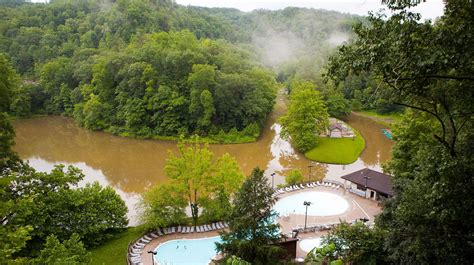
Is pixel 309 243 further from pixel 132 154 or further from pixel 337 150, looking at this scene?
pixel 132 154

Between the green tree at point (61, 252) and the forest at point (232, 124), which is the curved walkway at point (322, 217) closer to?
the forest at point (232, 124)

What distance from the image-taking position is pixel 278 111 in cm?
4853

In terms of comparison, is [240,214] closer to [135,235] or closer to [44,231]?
[135,235]

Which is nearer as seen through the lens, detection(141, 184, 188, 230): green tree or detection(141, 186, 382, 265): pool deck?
detection(141, 186, 382, 265): pool deck

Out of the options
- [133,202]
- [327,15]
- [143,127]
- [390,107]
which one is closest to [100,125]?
[143,127]

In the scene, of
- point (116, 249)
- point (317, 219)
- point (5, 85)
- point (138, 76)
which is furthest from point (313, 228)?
point (138, 76)

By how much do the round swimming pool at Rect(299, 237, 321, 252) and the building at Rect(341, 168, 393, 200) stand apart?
580cm

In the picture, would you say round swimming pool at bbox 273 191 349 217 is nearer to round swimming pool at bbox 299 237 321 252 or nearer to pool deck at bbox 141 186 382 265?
pool deck at bbox 141 186 382 265

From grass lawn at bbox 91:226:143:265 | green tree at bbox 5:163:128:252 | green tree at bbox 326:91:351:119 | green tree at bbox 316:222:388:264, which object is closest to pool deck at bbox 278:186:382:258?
green tree at bbox 316:222:388:264

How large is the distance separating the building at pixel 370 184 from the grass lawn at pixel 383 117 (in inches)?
838

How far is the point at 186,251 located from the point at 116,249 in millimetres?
3234

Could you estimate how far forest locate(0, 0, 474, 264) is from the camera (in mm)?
6746

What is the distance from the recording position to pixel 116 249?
16750 mm

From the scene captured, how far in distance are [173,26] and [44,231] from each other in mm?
55621
